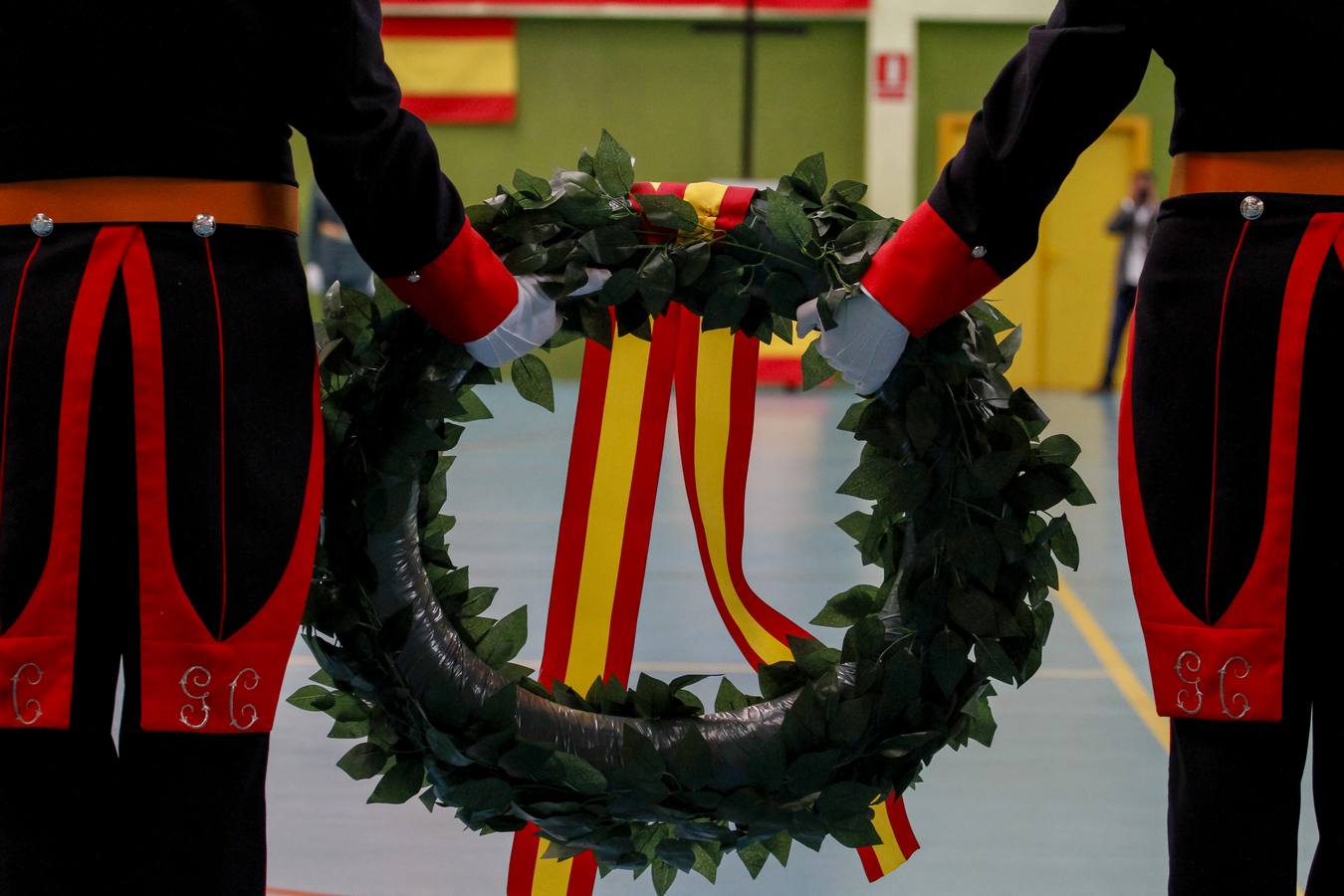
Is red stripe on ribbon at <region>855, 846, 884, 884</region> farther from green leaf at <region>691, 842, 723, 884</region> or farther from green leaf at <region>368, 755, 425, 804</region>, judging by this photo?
green leaf at <region>368, 755, 425, 804</region>

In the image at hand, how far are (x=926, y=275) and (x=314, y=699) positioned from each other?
100 cm

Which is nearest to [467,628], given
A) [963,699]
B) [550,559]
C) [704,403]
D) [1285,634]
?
[704,403]

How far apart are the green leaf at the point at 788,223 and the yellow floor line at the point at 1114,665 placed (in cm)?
155

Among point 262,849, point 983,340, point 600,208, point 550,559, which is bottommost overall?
point 550,559

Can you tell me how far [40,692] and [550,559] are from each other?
12.2ft

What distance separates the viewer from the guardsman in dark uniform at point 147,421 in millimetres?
1505

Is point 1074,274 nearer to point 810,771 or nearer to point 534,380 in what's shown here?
point 534,380

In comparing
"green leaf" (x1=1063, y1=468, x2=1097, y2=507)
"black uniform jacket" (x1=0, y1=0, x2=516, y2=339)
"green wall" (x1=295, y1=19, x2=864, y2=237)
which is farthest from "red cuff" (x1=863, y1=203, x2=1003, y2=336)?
"green wall" (x1=295, y1=19, x2=864, y2=237)

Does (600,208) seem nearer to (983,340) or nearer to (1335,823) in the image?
(983,340)

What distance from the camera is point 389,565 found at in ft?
6.58

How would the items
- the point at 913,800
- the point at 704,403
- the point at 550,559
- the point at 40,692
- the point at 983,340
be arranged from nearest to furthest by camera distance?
the point at 40,692 → the point at 983,340 → the point at 704,403 → the point at 913,800 → the point at 550,559

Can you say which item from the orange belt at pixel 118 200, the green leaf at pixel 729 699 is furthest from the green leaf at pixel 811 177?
the orange belt at pixel 118 200

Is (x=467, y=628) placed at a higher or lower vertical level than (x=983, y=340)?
lower

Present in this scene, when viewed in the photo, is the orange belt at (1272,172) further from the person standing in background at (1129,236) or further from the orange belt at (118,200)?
the person standing in background at (1129,236)
